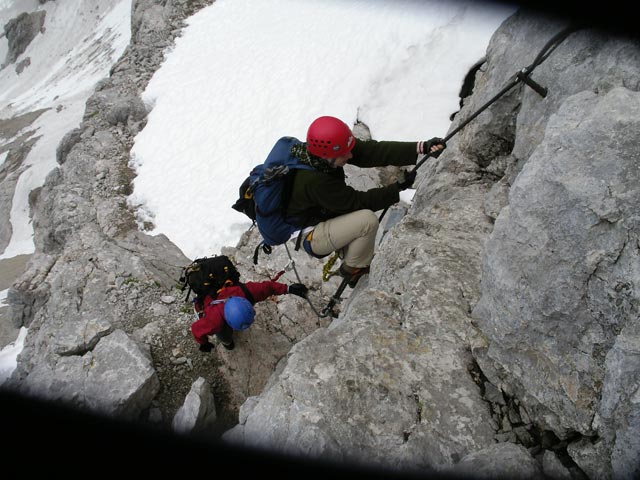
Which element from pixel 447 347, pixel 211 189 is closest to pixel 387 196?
pixel 447 347

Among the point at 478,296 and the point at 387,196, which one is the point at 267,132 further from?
the point at 478,296

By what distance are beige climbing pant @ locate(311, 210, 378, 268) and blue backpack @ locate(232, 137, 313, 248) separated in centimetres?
44

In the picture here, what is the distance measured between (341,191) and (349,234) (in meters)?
0.81

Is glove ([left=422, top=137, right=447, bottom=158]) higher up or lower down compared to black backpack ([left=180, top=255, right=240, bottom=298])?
higher up

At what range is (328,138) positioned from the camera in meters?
5.35

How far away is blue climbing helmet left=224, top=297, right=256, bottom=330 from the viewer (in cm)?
741

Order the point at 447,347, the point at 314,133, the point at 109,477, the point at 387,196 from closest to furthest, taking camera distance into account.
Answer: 1. the point at 109,477
2. the point at 447,347
3. the point at 314,133
4. the point at 387,196

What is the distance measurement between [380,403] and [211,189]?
12730 mm

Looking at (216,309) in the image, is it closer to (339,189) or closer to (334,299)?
(334,299)

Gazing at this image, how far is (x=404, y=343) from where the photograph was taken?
16.4ft

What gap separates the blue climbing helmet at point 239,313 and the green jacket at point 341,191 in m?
2.03

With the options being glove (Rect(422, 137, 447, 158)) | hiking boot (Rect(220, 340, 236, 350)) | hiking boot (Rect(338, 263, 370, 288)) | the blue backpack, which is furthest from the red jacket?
glove (Rect(422, 137, 447, 158))

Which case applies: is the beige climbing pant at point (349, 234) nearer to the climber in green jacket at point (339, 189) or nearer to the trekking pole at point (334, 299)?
the climber in green jacket at point (339, 189)

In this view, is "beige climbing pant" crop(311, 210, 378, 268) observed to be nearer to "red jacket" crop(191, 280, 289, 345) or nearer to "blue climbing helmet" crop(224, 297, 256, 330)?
"blue climbing helmet" crop(224, 297, 256, 330)
